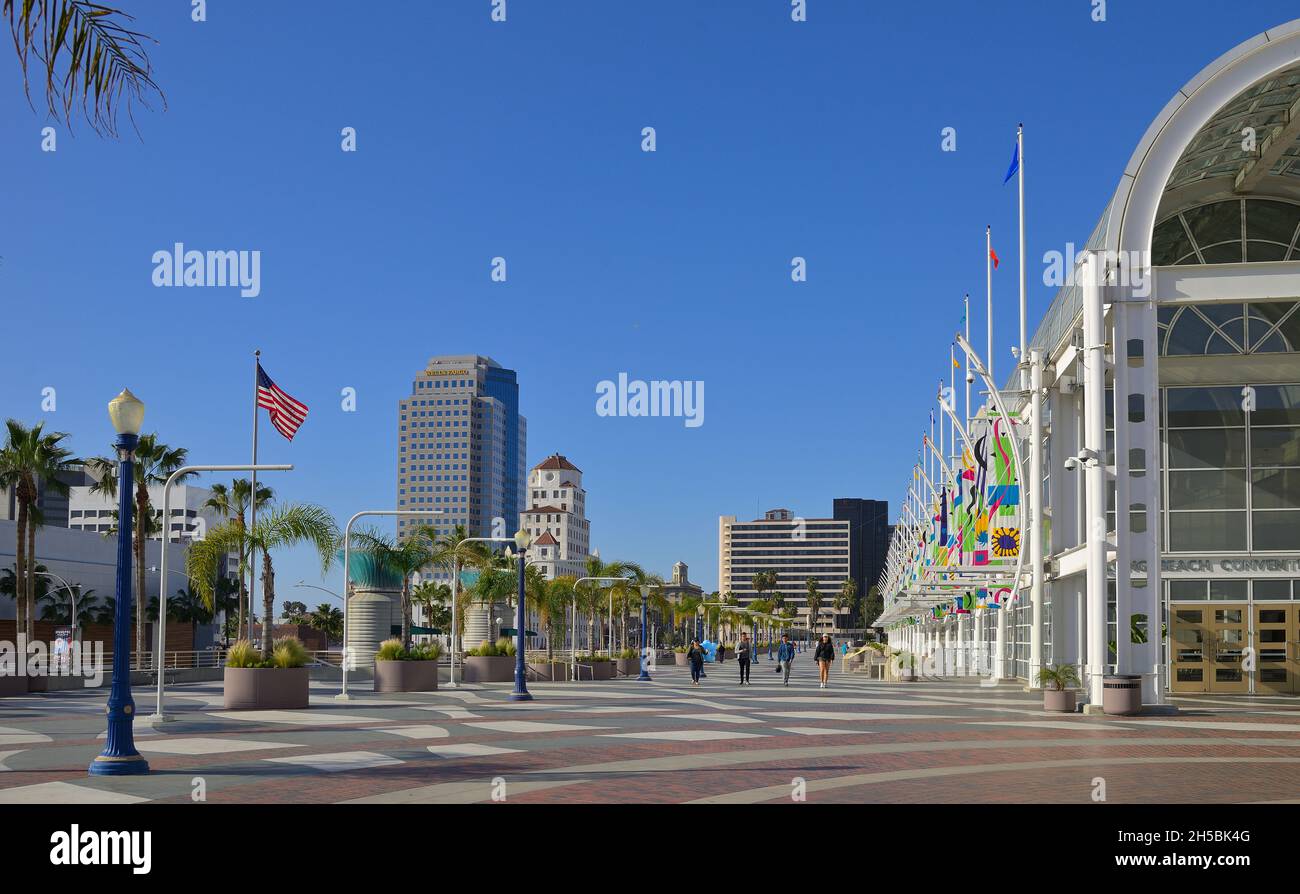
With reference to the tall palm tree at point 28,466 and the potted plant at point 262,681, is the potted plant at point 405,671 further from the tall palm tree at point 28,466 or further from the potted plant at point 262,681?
the tall palm tree at point 28,466

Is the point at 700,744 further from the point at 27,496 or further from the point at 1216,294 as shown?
the point at 27,496

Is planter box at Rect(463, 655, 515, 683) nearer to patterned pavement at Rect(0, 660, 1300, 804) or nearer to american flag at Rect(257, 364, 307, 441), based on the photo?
patterned pavement at Rect(0, 660, 1300, 804)

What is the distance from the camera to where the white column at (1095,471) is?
26.8 meters

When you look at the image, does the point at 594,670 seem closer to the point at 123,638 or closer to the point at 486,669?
the point at 486,669

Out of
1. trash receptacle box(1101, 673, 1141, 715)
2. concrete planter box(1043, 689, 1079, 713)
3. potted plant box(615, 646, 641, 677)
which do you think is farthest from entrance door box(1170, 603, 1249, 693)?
potted plant box(615, 646, 641, 677)

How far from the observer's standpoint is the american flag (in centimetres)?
3222

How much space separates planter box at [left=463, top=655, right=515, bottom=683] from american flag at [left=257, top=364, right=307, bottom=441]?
45.0ft

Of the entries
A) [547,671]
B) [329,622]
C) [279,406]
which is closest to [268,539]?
[279,406]

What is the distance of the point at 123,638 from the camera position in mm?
15844

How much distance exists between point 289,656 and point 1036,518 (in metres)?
21.5

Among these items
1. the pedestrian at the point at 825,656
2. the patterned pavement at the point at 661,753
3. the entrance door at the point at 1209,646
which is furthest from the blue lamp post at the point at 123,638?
the pedestrian at the point at 825,656
